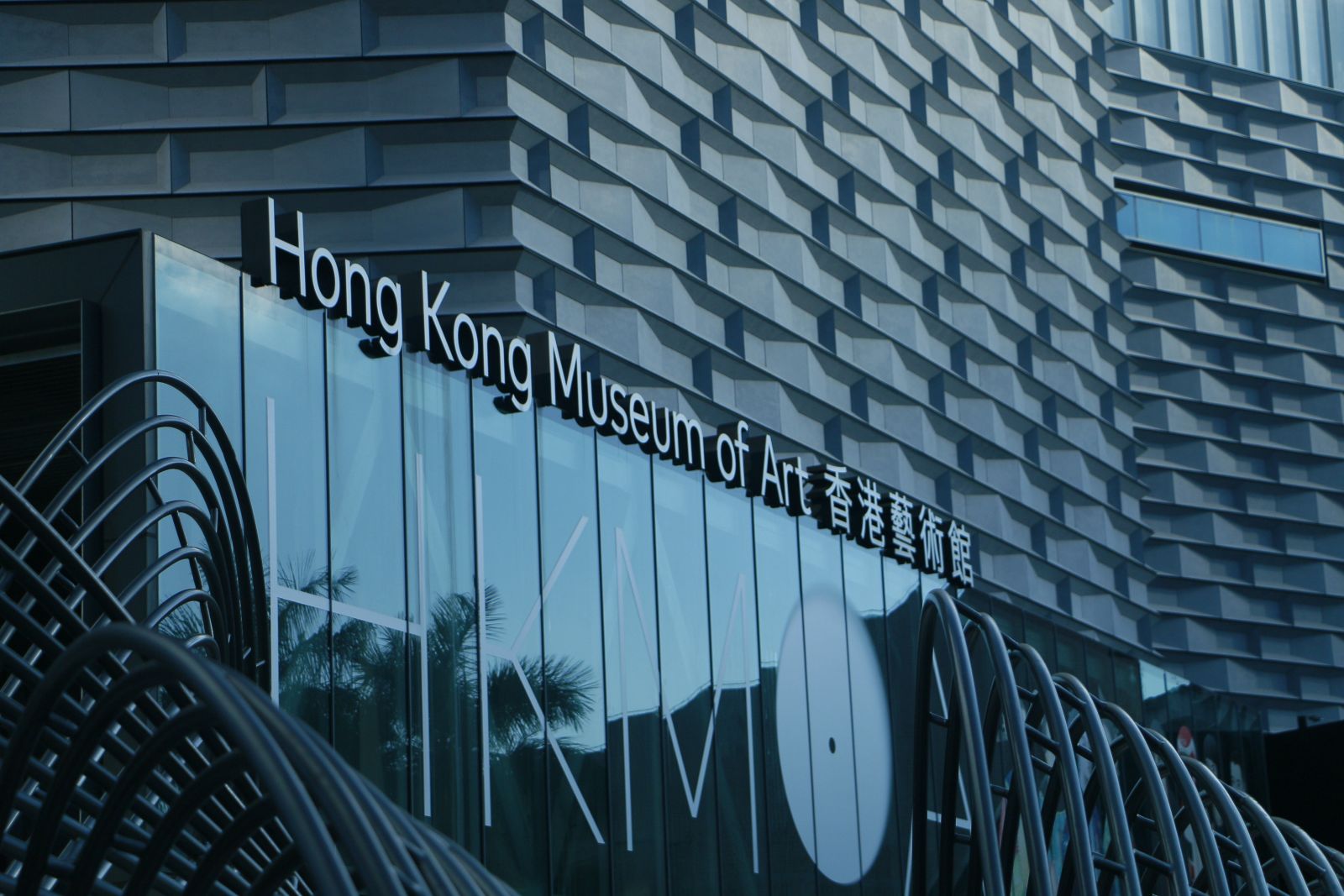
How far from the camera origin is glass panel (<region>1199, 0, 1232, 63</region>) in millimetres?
80188

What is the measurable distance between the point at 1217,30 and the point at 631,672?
61.1 meters

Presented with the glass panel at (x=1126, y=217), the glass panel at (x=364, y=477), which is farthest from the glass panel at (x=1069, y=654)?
the glass panel at (x=1126, y=217)

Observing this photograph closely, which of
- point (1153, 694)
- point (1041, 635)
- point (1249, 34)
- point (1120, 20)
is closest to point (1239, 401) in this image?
point (1120, 20)

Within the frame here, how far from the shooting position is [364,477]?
23.5m

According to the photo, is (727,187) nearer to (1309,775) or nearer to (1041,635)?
(1041,635)

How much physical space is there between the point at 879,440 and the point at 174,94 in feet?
73.0

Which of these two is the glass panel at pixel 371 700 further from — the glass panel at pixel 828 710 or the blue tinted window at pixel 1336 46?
the blue tinted window at pixel 1336 46

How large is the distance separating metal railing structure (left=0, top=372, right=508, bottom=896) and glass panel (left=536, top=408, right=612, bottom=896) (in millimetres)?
12375

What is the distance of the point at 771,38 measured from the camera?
161 feet

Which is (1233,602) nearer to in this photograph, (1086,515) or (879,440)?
(1086,515)

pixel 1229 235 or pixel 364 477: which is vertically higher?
pixel 1229 235

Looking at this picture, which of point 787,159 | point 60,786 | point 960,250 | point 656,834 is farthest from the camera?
point 960,250

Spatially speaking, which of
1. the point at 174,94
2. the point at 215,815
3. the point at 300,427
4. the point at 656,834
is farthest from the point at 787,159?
the point at 215,815

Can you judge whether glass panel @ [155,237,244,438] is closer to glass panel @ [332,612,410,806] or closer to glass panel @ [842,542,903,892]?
glass panel @ [332,612,410,806]
